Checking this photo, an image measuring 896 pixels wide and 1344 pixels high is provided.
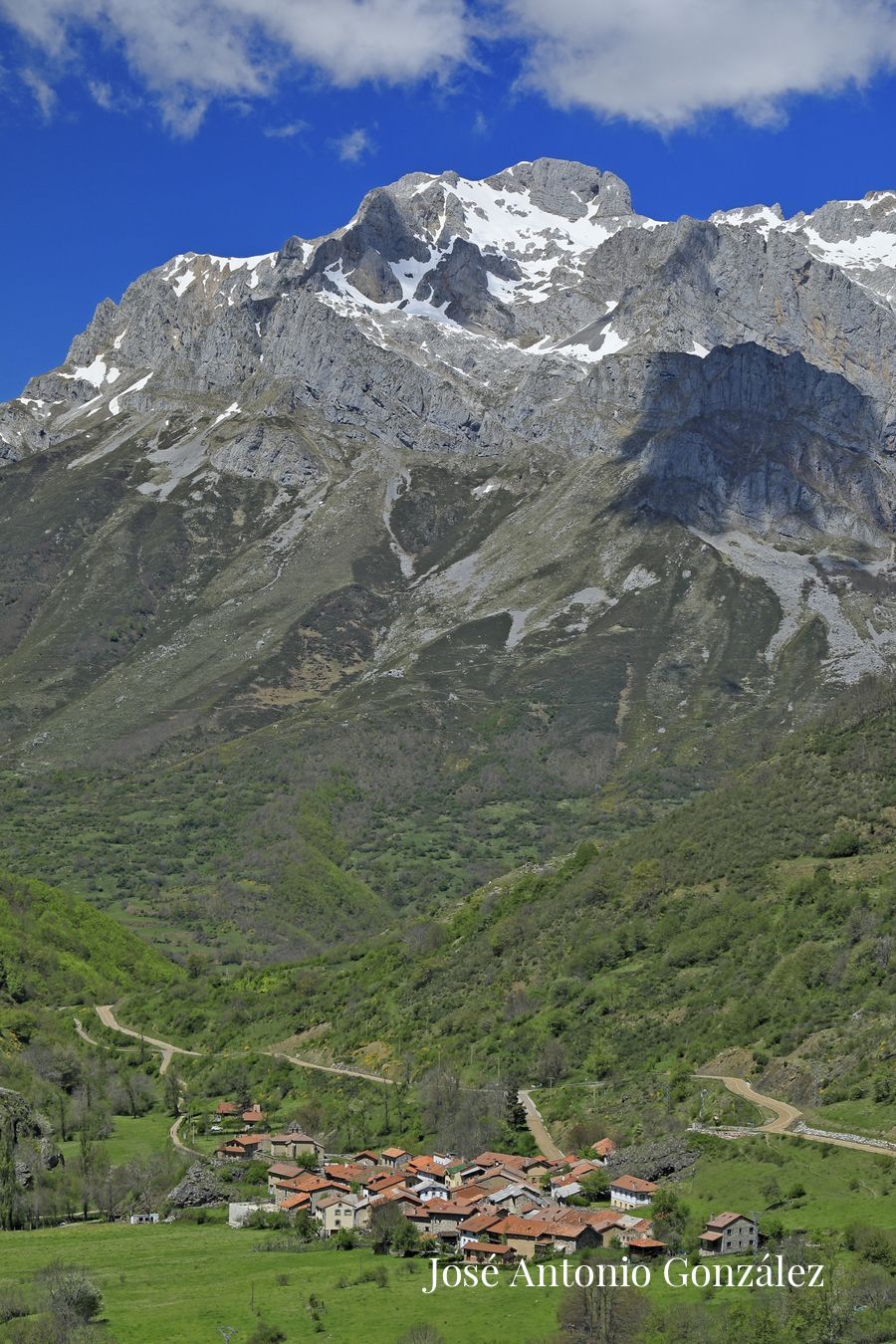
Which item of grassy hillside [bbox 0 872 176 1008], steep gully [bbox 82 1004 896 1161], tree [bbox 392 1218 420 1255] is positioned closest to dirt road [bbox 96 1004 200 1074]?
steep gully [bbox 82 1004 896 1161]

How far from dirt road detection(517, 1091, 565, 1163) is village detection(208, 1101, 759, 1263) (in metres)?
1.75

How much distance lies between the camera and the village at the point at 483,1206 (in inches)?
2248

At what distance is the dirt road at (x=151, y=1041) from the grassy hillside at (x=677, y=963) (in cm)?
345

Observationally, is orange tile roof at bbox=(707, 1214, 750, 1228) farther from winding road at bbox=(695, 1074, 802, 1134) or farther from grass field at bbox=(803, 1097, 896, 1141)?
winding road at bbox=(695, 1074, 802, 1134)

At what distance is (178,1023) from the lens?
12262cm

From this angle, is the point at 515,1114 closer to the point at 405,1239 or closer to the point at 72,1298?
the point at 405,1239

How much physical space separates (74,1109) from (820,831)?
157 ft

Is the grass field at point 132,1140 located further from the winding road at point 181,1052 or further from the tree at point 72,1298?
the tree at point 72,1298

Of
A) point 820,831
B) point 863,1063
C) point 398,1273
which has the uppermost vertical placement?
point 820,831

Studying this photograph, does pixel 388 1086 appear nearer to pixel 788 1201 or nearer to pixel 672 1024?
pixel 672 1024

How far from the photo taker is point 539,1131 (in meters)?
78.5

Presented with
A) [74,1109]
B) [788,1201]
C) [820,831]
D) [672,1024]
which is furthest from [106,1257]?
[820,831]

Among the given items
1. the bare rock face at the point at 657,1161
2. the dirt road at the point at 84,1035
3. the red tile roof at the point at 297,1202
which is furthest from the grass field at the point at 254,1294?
the dirt road at the point at 84,1035

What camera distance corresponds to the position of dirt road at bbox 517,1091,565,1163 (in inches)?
2923
